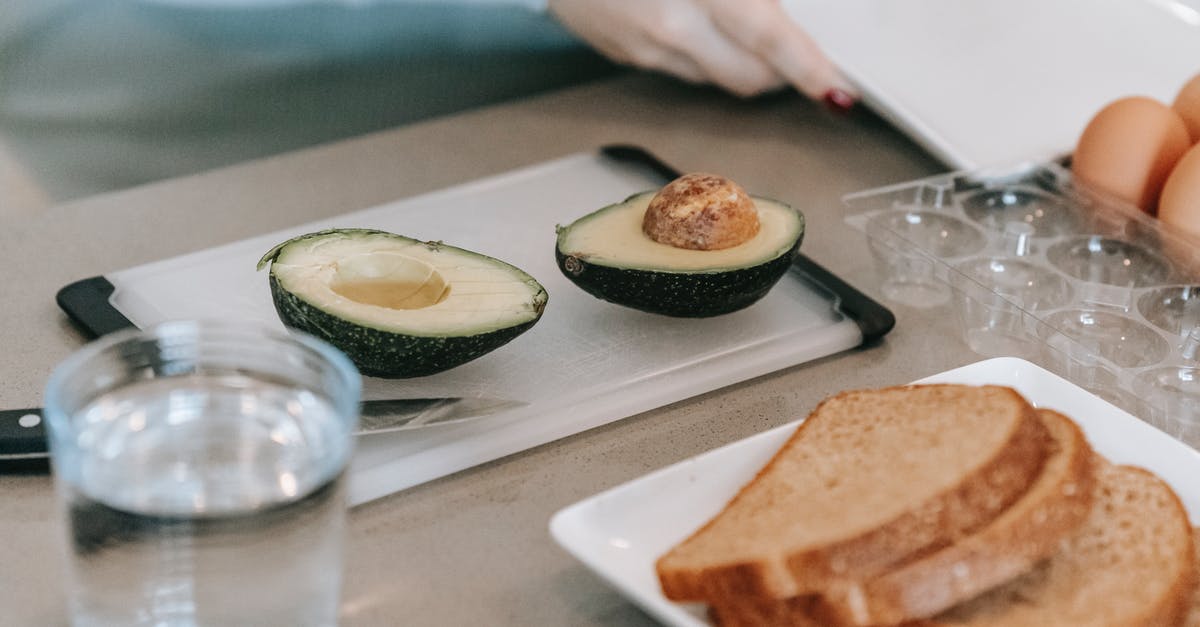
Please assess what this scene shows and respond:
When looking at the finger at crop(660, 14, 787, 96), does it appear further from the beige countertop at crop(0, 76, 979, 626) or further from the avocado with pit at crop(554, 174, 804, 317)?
the avocado with pit at crop(554, 174, 804, 317)

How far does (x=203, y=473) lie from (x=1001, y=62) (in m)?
1.18

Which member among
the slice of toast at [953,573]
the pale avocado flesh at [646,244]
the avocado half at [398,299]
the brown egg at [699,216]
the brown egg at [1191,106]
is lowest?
the slice of toast at [953,573]

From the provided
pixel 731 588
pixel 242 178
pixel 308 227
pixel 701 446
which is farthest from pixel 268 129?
pixel 731 588

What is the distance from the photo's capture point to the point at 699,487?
831 mm

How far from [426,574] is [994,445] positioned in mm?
356

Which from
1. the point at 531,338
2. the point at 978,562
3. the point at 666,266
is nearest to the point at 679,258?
the point at 666,266

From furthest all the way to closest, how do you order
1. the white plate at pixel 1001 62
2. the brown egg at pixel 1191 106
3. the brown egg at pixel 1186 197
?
the white plate at pixel 1001 62
the brown egg at pixel 1191 106
the brown egg at pixel 1186 197

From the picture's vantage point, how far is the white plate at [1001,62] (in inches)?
56.5

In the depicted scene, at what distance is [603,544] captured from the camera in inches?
30.5

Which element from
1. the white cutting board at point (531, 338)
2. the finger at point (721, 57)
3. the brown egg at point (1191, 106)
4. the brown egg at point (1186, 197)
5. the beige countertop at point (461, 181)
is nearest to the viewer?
the beige countertop at point (461, 181)

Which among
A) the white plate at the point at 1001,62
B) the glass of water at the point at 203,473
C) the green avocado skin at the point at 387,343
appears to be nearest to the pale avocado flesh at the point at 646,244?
the green avocado skin at the point at 387,343

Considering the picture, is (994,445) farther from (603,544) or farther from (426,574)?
(426,574)

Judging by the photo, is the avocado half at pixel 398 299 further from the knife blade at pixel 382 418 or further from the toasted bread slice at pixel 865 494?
the toasted bread slice at pixel 865 494

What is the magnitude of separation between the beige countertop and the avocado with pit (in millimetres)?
84
